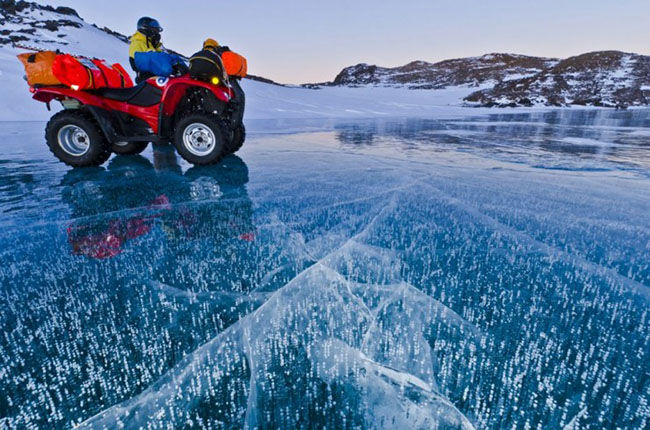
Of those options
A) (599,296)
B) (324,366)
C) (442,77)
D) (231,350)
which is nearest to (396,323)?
(324,366)

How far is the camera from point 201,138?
420 cm

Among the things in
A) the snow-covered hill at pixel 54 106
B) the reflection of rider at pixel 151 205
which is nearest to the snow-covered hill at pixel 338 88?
the snow-covered hill at pixel 54 106

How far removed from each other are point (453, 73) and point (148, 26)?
137 metres

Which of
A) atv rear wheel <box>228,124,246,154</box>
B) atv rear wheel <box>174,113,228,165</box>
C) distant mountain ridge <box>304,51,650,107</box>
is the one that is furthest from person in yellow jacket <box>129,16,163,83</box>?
distant mountain ridge <box>304,51,650,107</box>

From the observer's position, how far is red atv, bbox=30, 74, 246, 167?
3.96 metres

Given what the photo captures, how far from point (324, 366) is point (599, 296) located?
1312 mm

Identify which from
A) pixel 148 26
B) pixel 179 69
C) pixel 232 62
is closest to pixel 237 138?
pixel 232 62

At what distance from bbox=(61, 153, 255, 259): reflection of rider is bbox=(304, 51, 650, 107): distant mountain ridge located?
38894 millimetres

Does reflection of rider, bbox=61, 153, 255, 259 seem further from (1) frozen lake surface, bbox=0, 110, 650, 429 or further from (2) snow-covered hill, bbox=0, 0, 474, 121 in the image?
(2) snow-covered hill, bbox=0, 0, 474, 121

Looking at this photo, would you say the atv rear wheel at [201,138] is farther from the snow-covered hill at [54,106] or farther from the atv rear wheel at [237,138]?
the snow-covered hill at [54,106]

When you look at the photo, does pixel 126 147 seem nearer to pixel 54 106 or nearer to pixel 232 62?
pixel 232 62

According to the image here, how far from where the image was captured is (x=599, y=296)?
1.47 meters

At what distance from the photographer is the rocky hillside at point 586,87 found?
51.7 m

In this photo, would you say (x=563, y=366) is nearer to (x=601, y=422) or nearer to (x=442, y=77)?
(x=601, y=422)
